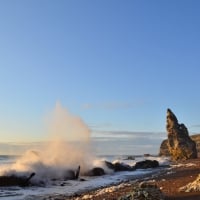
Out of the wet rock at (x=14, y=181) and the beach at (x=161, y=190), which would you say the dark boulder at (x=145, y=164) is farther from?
the beach at (x=161, y=190)

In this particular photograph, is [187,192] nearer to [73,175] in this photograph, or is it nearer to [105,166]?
[73,175]

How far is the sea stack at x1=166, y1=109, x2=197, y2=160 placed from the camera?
71812mm

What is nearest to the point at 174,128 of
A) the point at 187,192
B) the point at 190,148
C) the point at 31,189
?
the point at 190,148

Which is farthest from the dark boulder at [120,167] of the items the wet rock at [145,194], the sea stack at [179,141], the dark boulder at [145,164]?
the wet rock at [145,194]

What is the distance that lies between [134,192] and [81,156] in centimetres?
3394

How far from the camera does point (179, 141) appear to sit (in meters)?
73.4

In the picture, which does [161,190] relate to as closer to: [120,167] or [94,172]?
[94,172]

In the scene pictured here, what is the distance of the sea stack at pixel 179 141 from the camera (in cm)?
7181

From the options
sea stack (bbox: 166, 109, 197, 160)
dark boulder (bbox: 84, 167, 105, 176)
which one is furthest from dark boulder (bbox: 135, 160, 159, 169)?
sea stack (bbox: 166, 109, 197, 160)

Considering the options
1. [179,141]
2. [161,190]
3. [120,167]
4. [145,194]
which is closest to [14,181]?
[161,190]

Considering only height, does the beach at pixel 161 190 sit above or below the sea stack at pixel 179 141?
below

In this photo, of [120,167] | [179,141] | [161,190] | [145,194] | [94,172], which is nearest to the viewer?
[145,194]

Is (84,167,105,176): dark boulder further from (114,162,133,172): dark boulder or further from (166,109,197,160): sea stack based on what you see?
(166,109,197,160): sea stack

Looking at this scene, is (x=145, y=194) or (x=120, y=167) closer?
(x=145, y=194)
